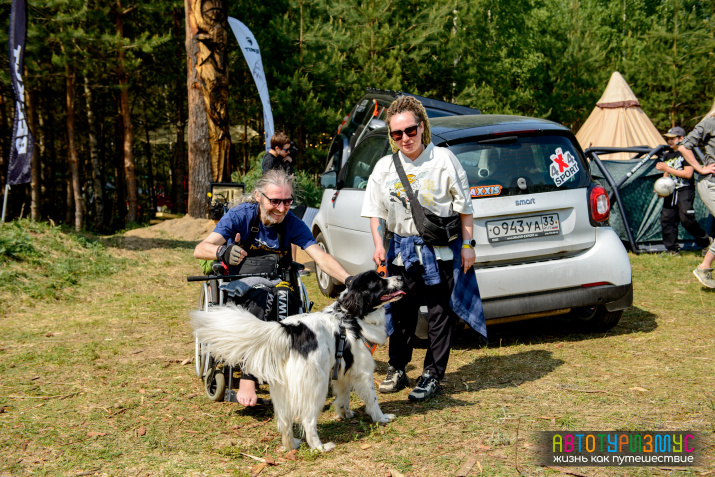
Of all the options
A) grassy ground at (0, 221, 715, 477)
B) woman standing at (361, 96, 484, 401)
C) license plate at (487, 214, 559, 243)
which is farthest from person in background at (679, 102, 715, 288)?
woman standing at (361, 96, 484, 401)

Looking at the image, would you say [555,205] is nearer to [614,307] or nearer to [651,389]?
[614,307]

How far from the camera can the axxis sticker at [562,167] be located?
4.92m

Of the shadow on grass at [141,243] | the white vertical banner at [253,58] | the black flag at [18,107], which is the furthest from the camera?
the white vertical banner at [253,58]

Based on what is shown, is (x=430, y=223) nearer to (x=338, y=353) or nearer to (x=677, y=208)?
(x=338, y=353)

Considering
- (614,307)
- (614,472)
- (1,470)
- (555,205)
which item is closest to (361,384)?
(614,472)

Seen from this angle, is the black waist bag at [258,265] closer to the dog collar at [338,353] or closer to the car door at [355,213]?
the dog collar at [338,353]

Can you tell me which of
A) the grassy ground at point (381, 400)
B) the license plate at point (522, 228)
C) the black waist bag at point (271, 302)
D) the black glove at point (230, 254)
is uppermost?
the license plate at point (522, 228)

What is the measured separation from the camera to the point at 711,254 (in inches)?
265

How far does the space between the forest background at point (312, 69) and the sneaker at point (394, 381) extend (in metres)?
10.0

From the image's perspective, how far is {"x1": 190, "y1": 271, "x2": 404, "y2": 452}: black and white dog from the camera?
3105 mm

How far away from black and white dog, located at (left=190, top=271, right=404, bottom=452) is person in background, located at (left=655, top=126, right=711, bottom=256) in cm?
762

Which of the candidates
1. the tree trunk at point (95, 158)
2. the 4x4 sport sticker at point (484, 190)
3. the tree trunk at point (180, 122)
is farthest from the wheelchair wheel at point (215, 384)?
the tree trunk at point (180, 122)

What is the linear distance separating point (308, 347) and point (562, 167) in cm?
293

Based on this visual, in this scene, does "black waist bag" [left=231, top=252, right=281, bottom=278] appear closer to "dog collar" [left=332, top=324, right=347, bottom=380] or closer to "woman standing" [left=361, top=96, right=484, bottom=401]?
"woman standing" [left=361, top=96, right=484, bottom=401]
